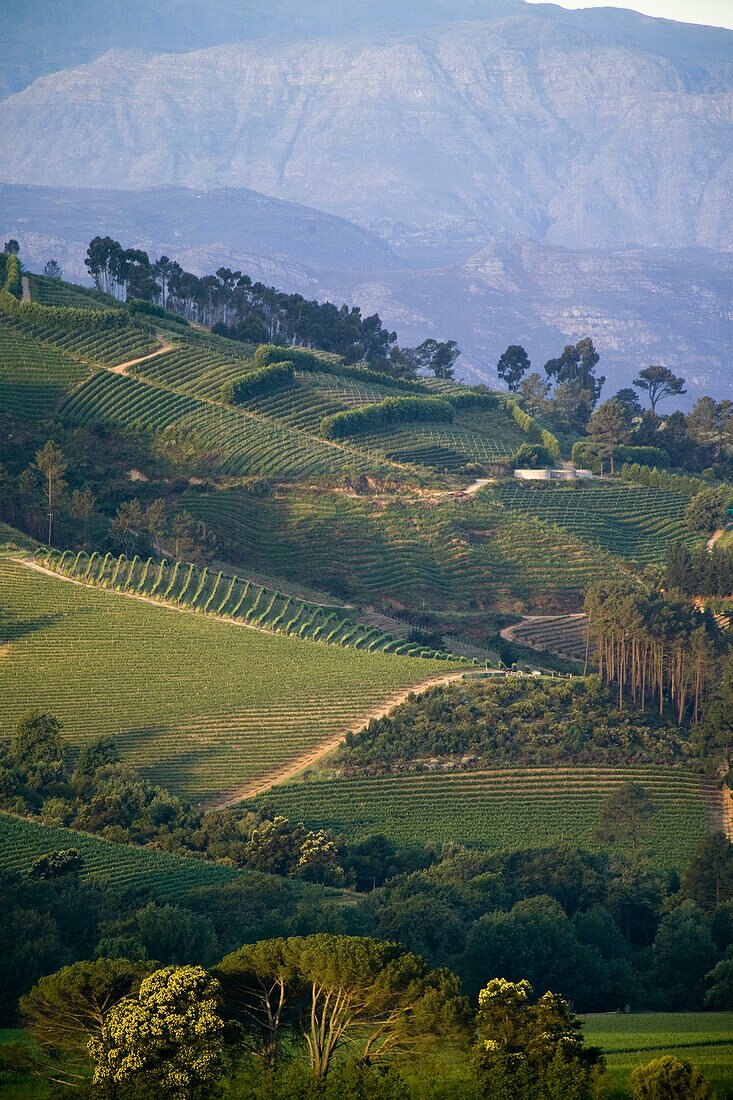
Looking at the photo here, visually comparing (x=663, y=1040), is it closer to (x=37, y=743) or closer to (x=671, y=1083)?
(x=671, y=1083)

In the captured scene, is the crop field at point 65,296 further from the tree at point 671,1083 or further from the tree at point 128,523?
the tree at point 671,1083

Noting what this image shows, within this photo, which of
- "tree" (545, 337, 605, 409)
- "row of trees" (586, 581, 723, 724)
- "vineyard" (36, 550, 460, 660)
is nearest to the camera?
"row of trees" (586, 581, 723, 724)

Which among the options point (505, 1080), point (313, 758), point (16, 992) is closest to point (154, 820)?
point (313, 758)

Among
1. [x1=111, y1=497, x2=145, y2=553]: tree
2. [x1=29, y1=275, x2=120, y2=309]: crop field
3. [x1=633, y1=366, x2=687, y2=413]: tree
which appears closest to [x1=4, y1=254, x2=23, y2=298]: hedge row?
[x1=29, y1=275, x2=120, y2=309]: crop field

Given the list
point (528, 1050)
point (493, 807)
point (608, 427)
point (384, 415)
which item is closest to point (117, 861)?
point (493, 807)

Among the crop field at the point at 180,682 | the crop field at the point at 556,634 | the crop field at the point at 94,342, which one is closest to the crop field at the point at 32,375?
the crop field at the point at 94,342

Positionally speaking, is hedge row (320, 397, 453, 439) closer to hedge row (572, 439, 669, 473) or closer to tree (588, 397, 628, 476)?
hedge row (572, 439, 669, 473)

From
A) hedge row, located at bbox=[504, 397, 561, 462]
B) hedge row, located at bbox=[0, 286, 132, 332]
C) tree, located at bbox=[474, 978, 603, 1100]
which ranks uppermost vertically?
hedge row, located at bbox=[0, 286, 132, 332]

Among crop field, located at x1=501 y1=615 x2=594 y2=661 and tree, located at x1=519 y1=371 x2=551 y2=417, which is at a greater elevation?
tree, located at x1=519 y1=371 x2=551 y2=417
